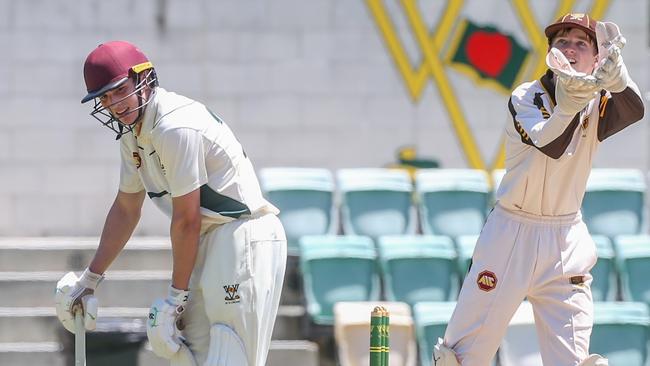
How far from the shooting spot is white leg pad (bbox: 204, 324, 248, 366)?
16.4ft

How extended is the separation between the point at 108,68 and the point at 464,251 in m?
4.11

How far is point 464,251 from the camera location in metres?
8.64

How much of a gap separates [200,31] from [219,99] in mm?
492

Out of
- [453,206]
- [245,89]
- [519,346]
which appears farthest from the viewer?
[245,89]

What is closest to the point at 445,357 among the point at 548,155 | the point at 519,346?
the point at 548,155

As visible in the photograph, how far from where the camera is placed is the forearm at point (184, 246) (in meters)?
4.98

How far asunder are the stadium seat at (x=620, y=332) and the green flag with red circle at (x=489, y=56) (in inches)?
94.8

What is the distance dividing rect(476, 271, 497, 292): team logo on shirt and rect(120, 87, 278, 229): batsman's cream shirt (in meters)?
0.85

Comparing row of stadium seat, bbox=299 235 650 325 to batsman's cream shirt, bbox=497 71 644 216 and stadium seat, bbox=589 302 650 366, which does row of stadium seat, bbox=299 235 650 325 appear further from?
batsman's cream shirt, bbox=497 71 644 216

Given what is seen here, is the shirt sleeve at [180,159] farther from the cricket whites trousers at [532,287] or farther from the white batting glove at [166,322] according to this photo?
the cricket whites trousers at [532,287]

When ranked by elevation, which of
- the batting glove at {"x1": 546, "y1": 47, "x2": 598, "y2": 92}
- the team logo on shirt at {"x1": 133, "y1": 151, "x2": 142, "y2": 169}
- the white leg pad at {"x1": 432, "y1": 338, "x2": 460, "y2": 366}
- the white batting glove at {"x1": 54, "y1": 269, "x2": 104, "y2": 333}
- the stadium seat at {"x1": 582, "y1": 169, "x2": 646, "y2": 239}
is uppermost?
the batting glove at {"x1": 546, "y1": 47, "x2": 598, "y2": 92}

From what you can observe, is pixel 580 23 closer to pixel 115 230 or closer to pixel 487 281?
pixel 487 281

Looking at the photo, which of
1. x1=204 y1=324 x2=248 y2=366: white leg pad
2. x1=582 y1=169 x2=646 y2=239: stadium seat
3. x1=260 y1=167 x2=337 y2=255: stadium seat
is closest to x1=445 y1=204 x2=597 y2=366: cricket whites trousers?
x1=204 y1=324 x2=248 y2=366: white leg pad

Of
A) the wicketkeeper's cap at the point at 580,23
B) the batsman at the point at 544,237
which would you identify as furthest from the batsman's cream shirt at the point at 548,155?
the wicketkeeper's cap at the point at 580,23
